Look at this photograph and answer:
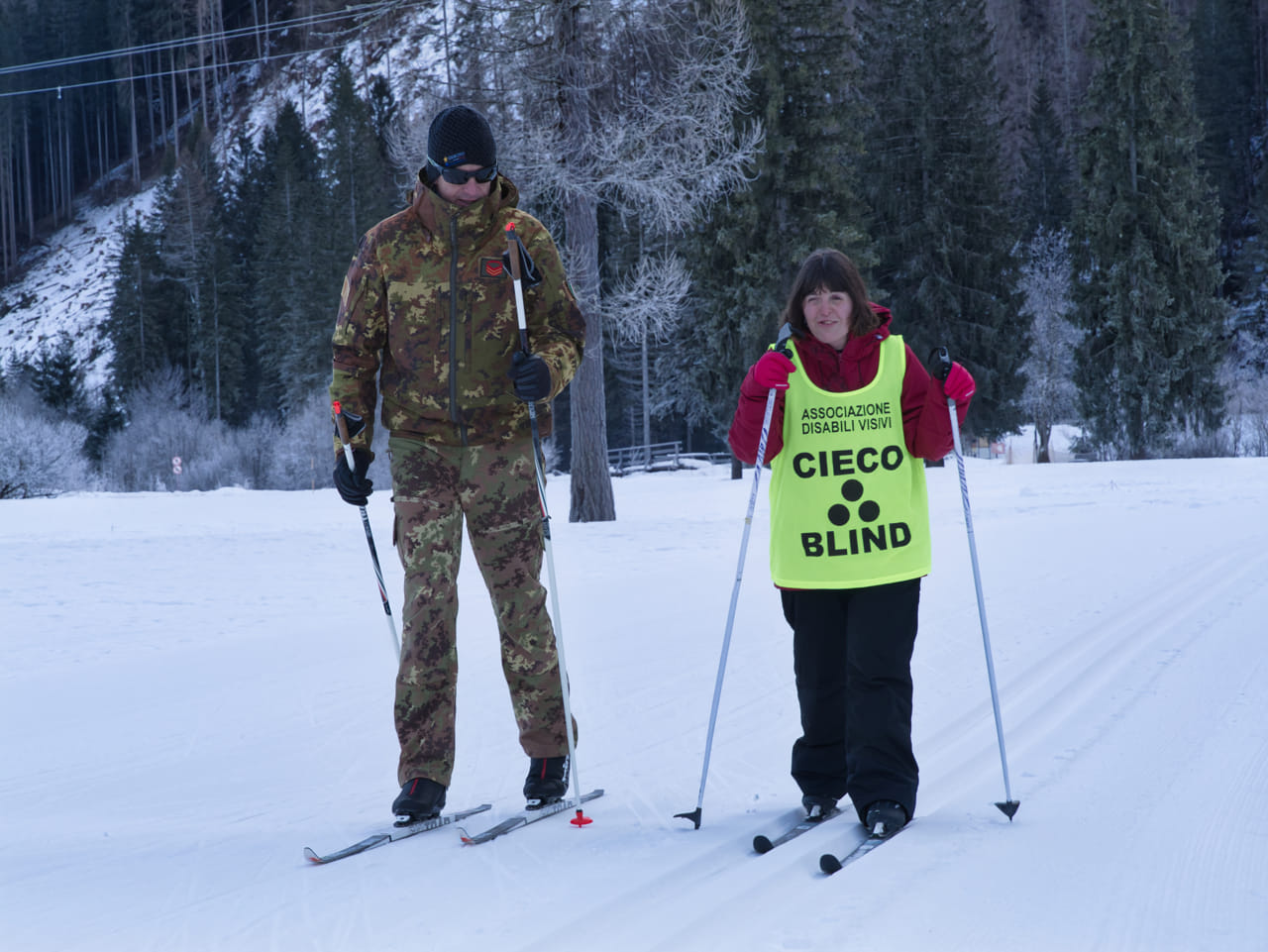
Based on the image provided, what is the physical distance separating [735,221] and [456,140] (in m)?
24.8

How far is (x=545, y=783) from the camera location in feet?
11.2

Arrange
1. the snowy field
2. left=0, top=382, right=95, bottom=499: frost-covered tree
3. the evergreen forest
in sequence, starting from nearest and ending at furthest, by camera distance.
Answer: the snowy field < the evergreen forest < left=0, top=382, right=95, bottom=499: frost-covered tree

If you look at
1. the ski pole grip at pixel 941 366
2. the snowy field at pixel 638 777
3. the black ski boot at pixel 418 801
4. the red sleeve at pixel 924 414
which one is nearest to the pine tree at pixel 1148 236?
the snowy field at pixel 638 777

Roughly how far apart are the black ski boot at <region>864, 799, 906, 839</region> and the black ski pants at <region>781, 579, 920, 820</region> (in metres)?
0.02

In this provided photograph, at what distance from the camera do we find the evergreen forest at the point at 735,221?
13.9 meters

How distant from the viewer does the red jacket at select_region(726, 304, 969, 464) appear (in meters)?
3.30

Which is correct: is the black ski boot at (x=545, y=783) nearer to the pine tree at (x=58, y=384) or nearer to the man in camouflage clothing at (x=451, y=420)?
the man in camouflage clothing at (x=451, y=420)

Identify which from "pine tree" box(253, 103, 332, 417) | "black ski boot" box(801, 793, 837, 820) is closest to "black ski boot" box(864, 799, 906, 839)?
"black ski boot" box(801, 793, 837, 820)

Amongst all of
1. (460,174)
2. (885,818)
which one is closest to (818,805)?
(885,818)

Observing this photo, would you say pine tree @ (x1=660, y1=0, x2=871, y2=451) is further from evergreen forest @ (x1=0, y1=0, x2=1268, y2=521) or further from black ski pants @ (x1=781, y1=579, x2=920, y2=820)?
black ski pants @ (x1=781, y1=579, x2=920, y2=820)

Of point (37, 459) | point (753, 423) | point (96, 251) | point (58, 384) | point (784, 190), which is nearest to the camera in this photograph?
point (753, 423)

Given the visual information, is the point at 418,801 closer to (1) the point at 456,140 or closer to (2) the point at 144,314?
(1) the point at 456,140

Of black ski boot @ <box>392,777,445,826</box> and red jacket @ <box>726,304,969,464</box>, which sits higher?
red jacket @ <box>726,304,969,464</box>

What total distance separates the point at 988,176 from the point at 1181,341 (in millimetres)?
7586
